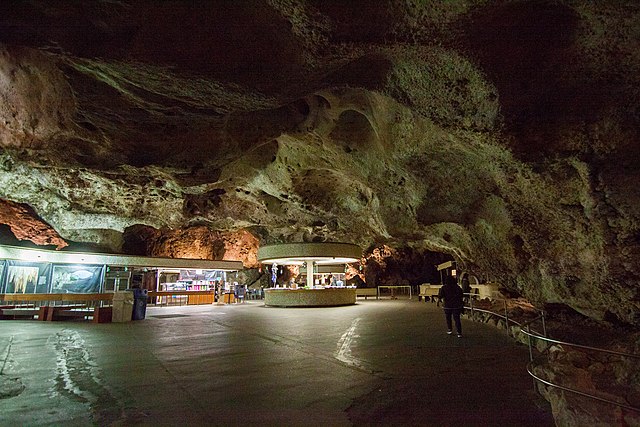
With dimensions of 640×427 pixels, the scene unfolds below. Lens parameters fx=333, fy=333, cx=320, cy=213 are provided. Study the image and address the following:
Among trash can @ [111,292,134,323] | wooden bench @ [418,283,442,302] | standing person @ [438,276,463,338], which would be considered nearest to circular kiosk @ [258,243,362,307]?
wooden bench @ [418,283,442,302]

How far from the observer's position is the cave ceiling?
334cm

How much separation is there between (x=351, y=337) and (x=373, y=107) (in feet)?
16.9

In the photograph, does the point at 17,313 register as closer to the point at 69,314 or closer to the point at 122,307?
the point at 69,314

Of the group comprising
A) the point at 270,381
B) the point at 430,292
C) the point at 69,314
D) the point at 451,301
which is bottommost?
the point at 270,381

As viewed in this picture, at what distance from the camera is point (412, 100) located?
189 inches

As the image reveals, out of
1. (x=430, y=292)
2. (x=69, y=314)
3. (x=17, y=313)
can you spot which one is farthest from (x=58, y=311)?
(x=430, y=292)

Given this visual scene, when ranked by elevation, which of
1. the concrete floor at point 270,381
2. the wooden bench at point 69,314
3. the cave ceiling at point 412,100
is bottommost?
the concrete floor at point 270,381

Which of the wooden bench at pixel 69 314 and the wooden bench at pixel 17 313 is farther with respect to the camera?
the wooden bench at pixel 17 313

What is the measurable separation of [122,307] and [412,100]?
1223cm

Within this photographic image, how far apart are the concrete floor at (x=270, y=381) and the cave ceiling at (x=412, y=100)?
226 centimetres

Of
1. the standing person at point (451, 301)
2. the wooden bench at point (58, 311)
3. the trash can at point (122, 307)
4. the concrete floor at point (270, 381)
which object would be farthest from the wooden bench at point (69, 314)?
the standing person at point (451, 301)

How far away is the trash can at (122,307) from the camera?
12.0 meters

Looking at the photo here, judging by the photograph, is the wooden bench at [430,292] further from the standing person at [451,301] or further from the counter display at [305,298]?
the standing person at [451,301]

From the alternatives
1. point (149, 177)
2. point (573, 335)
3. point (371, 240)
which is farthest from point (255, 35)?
point (371, 240)
